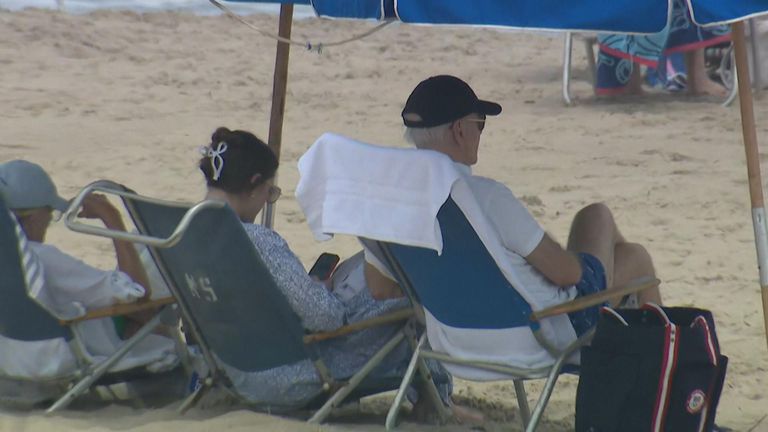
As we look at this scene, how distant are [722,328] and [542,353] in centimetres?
202

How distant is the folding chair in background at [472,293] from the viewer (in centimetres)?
362

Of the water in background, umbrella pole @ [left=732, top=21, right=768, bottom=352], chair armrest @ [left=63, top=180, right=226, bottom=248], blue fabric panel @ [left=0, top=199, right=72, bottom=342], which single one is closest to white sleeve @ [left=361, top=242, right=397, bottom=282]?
chair armrest @ [left=63, top=180, right=226, bottom=248]

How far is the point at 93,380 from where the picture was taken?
411cm

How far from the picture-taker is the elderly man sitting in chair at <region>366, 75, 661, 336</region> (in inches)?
143

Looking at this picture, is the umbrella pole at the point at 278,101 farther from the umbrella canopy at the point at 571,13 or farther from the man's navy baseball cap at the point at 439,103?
the umbrella canopy at the point at 571,13

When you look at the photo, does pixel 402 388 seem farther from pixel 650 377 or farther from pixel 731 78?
pixel 731 78

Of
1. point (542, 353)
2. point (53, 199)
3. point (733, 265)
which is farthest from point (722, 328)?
point (53, 199)

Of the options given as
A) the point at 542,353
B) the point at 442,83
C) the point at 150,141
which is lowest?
the point at 150,141

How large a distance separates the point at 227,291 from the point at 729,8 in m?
1.57

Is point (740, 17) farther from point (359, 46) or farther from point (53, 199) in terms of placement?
point (359, 46)

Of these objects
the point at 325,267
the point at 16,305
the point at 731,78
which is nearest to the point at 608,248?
the point at 325,267

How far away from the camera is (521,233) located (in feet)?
11.9

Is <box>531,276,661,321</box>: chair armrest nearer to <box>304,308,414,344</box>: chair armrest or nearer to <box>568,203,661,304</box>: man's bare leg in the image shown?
<box>568,203,661,304</box>: man's bare leg

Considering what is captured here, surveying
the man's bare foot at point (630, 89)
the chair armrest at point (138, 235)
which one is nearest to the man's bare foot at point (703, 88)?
the man's bare foot at point (630, 89)
